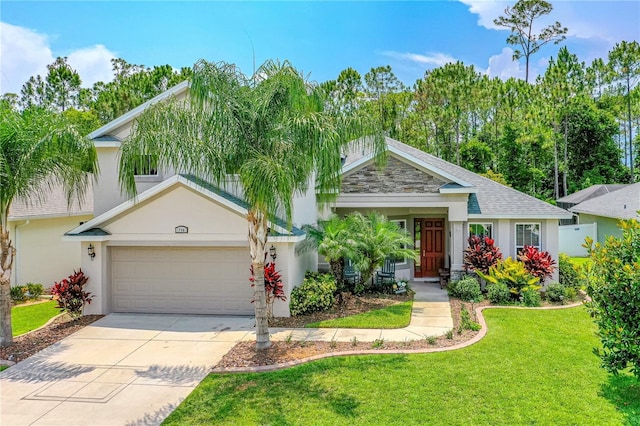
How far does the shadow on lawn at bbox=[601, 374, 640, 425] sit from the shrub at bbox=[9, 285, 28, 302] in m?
18.0

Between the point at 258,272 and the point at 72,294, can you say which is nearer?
the point at 258,272

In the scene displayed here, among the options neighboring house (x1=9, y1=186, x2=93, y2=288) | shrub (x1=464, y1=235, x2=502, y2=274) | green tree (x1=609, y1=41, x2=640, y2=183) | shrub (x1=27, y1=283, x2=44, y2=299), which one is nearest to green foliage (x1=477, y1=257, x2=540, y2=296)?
shrub (x1=464, y1=235, x2=502, y2=274)

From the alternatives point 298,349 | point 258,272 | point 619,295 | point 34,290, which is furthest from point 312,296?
point 34,290

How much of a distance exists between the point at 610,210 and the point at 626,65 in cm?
2107

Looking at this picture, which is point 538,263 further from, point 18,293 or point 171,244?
point 18,293

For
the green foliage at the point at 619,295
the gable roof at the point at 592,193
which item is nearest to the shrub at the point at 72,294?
the green foliage at the point at 619,295

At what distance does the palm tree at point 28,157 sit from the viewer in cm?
948

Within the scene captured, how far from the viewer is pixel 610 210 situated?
23.8 meters

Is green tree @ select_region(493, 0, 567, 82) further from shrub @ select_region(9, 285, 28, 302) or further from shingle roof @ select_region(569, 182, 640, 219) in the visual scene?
shrub @ select_region(9, 285, 28, 302)

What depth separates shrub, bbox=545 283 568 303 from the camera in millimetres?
14170

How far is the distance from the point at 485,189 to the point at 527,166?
2128cm

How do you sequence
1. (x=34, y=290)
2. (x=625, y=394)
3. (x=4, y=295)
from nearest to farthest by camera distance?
(x=625, y=394) < (x=4, y=295) < (x=34, y=290)

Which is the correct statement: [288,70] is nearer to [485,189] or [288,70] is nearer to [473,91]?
[485,189]

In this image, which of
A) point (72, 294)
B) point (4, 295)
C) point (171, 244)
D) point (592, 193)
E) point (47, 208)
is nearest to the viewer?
point (4, 295)
